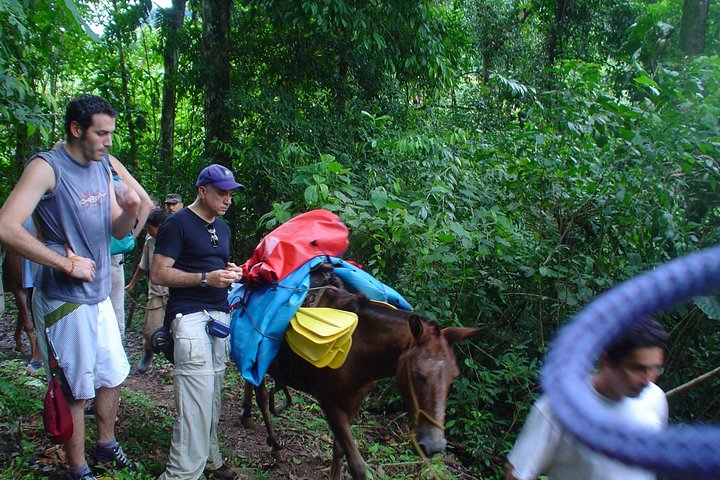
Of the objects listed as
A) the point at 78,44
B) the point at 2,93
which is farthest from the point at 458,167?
the point at 78,44

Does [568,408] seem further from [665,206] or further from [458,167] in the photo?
[458,167]

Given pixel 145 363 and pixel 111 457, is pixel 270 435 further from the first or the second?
pixel 145 363

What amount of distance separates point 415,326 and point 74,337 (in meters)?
2.11

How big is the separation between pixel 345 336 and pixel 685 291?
9.84 feet

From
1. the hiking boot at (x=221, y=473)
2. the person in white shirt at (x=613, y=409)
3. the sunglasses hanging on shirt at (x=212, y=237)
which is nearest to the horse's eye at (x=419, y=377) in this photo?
the person in white shirt at (x=613, y=409)

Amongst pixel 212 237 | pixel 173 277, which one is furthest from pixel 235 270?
pixel 173 277

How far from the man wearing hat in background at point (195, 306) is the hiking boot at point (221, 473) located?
591mm

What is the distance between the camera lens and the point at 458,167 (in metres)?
7.73

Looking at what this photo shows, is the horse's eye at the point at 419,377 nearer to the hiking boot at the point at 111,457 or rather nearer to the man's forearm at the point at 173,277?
the man's forearm at the point at 173,277

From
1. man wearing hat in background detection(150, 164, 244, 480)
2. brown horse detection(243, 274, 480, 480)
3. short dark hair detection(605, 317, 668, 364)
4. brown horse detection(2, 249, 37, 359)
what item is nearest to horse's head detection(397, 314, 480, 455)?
brown horse detection(243, 274, 480, 480)

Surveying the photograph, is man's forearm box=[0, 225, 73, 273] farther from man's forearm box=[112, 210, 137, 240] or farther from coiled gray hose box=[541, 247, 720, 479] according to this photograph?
coiled gray hose box=[541, 247, 720, 479]

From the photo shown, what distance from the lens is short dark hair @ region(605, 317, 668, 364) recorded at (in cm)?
213

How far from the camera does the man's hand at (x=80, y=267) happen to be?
340cm

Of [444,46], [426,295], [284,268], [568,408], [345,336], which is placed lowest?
[426,295]
